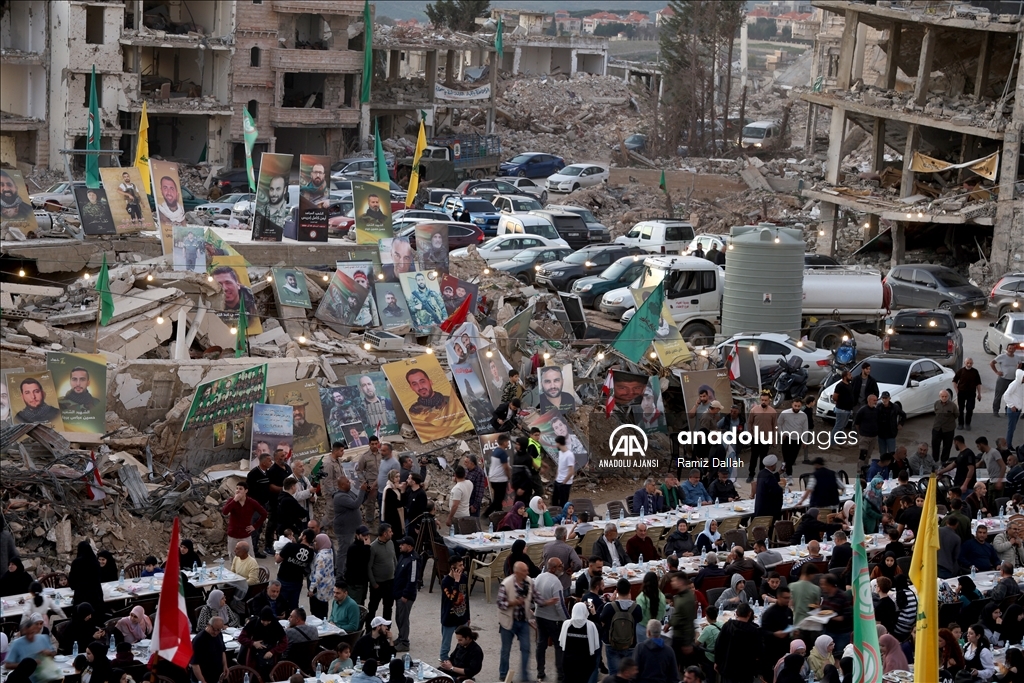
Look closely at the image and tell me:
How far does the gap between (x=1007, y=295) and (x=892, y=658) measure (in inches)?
880

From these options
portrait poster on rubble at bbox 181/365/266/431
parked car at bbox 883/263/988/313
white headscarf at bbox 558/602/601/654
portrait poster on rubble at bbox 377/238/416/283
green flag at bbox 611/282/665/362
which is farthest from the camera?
parked car at bbox 883/263/988/313

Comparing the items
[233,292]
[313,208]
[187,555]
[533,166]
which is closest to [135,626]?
[187,555]

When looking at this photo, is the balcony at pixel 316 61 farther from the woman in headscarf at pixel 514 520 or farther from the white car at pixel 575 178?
the woman in headscarf at pixel 514 520

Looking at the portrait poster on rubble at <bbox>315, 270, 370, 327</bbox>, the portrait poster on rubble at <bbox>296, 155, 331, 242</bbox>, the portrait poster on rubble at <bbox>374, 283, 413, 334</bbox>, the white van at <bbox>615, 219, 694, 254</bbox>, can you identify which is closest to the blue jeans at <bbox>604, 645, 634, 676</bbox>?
the portrait poster on rubble at <bbox>374, 283, 413, 334</bbox>

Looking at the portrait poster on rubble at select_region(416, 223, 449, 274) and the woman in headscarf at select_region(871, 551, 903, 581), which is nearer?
the woman in headscarf at select_region(871, 551, 903, 581)

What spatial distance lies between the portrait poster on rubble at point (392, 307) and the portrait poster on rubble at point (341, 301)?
32 centimetres

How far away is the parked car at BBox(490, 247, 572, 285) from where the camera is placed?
33812 mm

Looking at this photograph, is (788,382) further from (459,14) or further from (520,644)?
(459,14)

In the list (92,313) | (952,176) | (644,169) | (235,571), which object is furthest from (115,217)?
(644,169)

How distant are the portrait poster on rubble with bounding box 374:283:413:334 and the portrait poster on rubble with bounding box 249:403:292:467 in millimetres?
4705

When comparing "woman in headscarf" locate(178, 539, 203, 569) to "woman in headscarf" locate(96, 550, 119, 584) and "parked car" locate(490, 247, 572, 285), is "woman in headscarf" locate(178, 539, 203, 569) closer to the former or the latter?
"woman in headscarf" locate(96, 550, 119, 584)

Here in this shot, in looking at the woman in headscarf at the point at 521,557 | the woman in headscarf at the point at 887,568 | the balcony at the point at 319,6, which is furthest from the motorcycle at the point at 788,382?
the balcony at the point at 319,6

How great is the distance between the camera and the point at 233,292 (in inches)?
985

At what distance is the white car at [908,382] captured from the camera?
84.6 ft
